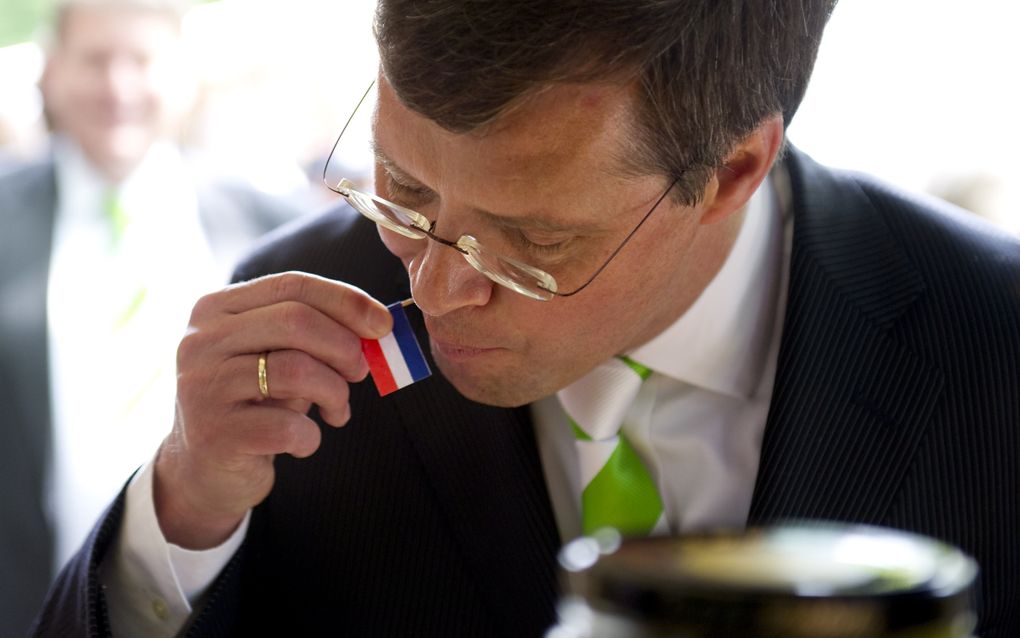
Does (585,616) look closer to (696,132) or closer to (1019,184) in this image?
(696,132)

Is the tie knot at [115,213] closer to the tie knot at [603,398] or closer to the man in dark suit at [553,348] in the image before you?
the man in dark suit at [553,348]

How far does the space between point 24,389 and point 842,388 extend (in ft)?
6.93

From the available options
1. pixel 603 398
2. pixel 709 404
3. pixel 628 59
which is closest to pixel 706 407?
pixel 709 404

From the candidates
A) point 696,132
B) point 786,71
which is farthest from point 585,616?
point 786,71

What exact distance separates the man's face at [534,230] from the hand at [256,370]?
0.10 metres

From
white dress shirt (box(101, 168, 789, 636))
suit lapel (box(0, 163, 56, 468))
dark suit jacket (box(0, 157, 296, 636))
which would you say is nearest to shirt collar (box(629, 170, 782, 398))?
white dress shirt (box(101, 168, 789, 636))

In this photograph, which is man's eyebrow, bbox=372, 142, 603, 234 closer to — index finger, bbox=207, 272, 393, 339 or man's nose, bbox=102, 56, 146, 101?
index finger, bbox=207, 272, 393, 339

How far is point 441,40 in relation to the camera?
3.40 ft

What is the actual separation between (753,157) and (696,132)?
13cm

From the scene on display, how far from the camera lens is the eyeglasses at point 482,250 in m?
1.12

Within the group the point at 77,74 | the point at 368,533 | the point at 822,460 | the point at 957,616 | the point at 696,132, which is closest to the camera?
the point at 957,616

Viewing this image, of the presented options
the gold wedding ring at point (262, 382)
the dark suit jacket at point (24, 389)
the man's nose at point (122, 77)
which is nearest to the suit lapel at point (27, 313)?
the dark suit jacket at point (24, 389)

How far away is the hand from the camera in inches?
47.0

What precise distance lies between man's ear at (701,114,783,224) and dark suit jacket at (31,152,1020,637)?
0.21m
